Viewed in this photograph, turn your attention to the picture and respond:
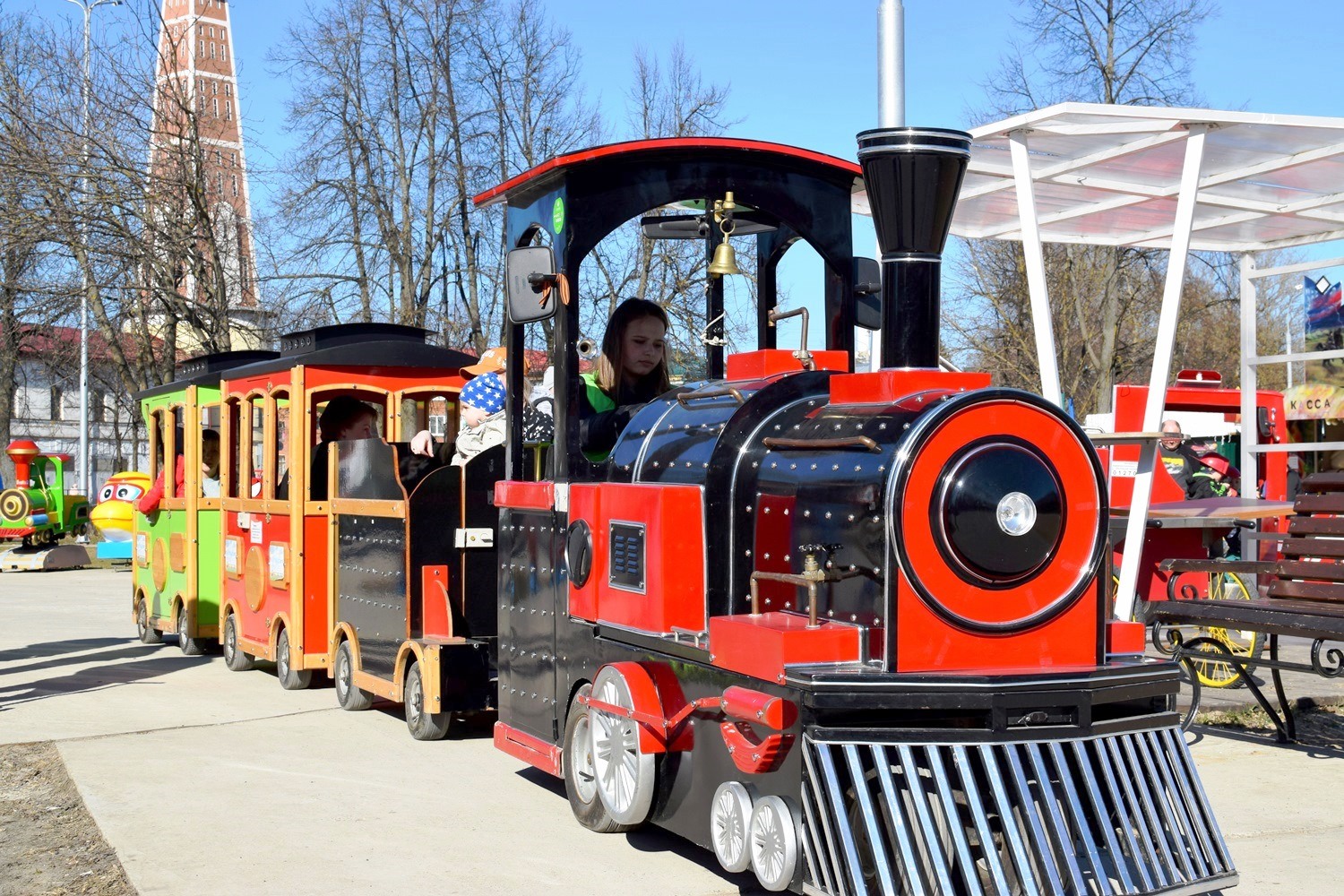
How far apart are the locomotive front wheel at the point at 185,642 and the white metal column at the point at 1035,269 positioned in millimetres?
6914

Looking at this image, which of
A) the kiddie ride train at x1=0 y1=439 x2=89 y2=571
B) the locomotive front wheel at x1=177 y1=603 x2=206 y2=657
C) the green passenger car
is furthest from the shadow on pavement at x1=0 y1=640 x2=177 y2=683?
the kiddie ride train at x1=0 y1=439 x2=89 y2=571

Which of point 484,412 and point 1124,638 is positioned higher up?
point 484,412

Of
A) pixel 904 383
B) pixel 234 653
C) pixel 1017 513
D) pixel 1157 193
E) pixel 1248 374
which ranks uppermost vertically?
pixel 1157 193

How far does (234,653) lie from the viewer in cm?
998

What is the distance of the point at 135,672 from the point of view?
983 centimetres

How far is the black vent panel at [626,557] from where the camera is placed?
4.66 meters

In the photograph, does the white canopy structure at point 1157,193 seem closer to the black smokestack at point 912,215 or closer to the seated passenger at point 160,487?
the black smokestack at point 912,215

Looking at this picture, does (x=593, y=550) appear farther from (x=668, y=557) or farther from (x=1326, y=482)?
(x=1326, y=482)

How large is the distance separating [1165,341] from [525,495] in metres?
3.40

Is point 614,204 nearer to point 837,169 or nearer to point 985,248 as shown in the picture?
point 837,169

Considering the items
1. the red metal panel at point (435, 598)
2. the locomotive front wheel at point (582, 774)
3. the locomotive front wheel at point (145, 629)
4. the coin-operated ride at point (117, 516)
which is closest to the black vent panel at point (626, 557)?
the locomotive front wheel at point (582, 774)

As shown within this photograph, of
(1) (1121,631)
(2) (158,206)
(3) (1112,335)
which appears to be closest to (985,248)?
(3) (1112,335)

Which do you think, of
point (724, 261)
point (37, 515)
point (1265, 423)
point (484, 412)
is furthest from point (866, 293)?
point (37, 515)

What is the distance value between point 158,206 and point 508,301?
15775 mm
